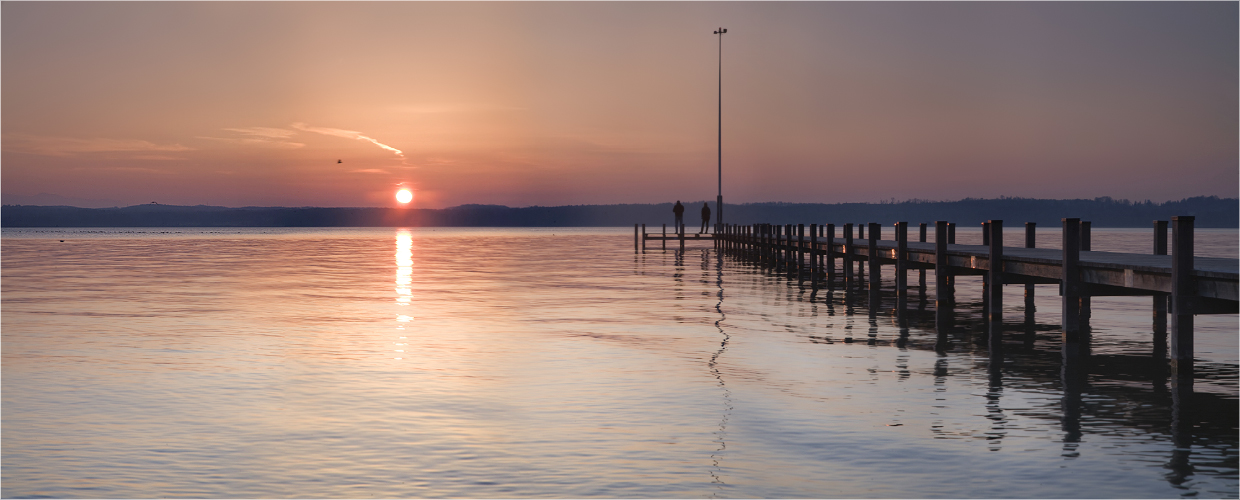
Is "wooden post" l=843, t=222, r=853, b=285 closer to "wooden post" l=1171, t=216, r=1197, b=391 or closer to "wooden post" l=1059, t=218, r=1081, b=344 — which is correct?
"wooden post" l=1059, t=218, r=1081, b=344

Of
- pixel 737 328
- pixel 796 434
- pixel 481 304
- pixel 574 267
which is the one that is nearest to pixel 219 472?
pixel 796 434

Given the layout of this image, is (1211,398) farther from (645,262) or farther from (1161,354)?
(645,262)

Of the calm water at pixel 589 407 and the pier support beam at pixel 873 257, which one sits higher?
the pier support beam at pixel 873 257

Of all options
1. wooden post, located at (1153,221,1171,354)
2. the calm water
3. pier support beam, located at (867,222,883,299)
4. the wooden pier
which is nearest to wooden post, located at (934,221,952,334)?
the wooden pier

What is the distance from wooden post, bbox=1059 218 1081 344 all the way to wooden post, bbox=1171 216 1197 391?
275 cm

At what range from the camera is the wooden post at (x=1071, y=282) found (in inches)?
680

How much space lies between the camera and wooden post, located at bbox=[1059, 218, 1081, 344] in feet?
56.7

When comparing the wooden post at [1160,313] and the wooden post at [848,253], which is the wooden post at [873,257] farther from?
the wooden post at [1160,313]

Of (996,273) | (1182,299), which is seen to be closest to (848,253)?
(996,273)

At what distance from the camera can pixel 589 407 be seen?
11898 millimetres

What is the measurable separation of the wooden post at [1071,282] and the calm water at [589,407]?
2.05 ft

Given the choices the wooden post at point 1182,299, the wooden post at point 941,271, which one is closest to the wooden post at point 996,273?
the wooden post at point 941,271

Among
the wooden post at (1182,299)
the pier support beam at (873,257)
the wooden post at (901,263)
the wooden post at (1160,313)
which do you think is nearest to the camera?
the wooden post at (1182,299)

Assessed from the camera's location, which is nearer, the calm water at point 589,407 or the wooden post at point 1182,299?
the calm water at point 589,407
